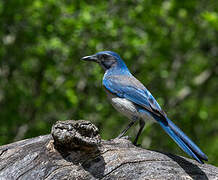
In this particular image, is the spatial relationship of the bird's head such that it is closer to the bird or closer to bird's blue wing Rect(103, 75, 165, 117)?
the bird

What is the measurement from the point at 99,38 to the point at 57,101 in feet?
5.23

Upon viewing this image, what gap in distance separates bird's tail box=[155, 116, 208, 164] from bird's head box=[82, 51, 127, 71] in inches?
56.8

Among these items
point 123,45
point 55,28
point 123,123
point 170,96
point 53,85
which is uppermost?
point 55,28

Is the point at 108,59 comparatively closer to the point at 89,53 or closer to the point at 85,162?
the point at 89,53

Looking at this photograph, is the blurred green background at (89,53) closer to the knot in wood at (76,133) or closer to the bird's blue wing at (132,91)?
the bird's blue wing at (132,91)

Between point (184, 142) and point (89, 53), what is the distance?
14.2ft

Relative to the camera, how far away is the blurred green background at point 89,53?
8297 mm

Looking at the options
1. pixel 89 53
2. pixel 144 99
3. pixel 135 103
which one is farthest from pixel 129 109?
pixel 89 53

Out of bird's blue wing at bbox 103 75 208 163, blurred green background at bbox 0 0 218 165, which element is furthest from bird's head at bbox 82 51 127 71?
blurred green background at bbox 0 0 218 165

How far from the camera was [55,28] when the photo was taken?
823 cm

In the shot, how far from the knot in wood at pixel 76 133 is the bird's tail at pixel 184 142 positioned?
1145 mm

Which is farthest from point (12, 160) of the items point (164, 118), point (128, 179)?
point (164, 118)

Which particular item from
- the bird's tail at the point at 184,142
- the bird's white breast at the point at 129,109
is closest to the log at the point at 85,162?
the bird's tail at the point at 184,142

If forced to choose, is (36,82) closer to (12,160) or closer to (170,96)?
(170,96)
